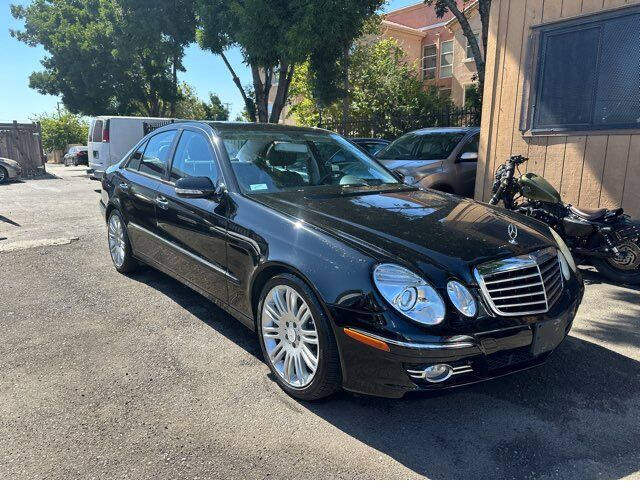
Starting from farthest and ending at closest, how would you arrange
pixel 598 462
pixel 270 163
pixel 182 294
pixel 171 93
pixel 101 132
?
pixel 171 93
pixel 101 132
pixel 182 294
pixel 270 163
pixel 598 462

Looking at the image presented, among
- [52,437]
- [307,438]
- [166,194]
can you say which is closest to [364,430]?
[307,438]

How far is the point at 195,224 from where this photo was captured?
3670mm

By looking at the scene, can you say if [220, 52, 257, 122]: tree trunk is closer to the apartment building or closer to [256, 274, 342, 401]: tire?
the apartment building

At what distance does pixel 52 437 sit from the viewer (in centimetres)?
→ 251

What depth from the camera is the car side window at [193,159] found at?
3.71 metres

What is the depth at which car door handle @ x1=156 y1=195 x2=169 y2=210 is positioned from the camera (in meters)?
4.07

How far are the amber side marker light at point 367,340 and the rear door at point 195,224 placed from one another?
1227 mm

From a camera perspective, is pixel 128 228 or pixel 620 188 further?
pixel 620 188

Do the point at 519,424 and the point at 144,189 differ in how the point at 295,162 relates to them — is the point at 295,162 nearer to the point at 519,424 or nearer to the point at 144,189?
the point at 144,189

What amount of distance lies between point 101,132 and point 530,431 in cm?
1447

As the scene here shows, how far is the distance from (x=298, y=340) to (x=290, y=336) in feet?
0.23

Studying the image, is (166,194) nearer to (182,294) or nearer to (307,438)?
(182,294)

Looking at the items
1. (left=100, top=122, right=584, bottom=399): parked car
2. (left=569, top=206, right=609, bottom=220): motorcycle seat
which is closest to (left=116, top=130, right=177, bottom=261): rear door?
(left=100, top=122, right=584, bottom=399): parked car

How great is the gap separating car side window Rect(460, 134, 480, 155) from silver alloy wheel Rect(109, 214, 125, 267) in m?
5.33
